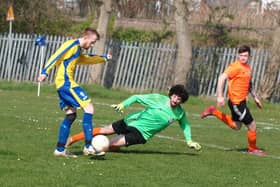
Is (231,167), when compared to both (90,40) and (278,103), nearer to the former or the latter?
(90,40)

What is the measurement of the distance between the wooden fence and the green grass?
1103 centimetres

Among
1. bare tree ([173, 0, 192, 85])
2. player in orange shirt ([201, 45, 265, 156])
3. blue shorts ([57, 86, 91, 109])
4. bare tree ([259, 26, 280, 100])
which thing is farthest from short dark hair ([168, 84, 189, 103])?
bare tree ([173, 0, 192, 85])

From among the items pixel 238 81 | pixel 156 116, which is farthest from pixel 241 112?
pixel 156 116

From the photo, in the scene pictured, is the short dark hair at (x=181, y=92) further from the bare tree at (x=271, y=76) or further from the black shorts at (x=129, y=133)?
the bare tree at (x=271, y=76)

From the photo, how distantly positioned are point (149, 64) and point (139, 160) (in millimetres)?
19721

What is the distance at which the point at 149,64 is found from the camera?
3147cm

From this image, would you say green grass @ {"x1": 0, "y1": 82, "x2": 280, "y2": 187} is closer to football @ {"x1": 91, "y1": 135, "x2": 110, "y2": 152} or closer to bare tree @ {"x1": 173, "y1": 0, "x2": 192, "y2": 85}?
football @ {"x1": 91, "y1": 135, "x2": 110, "y2": 152}

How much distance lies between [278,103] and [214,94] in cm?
231

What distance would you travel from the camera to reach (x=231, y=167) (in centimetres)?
1177

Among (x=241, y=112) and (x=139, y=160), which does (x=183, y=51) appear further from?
(x=139, y=160)

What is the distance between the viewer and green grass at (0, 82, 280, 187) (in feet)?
32.9

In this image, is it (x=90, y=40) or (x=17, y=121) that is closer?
(x=90, y=40)

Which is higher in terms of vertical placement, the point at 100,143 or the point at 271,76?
the point at 100,143

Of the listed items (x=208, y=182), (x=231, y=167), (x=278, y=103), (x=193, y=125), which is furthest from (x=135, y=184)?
(x=278, y=103)
